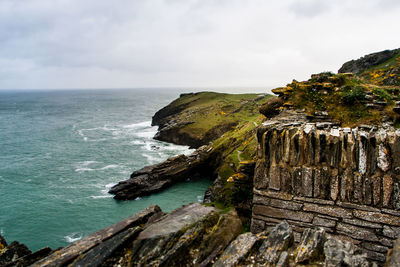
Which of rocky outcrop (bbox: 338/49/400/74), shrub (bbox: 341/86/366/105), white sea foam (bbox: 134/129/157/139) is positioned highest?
rocky outcrop (bbox: 338/49/400/74)

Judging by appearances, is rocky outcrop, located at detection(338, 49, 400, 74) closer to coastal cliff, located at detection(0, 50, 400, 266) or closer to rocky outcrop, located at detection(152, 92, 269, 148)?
coastal cliff, located at detection(0, 50, 400, 266)

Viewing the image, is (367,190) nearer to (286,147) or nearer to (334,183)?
(334,183)

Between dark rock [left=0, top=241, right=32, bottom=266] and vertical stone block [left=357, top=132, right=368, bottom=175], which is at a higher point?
vertical stone block [left=357, top=132, right=368, bottom=175]

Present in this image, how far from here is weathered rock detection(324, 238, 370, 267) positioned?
5191 millimetres

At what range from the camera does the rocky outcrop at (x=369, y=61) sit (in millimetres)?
37350

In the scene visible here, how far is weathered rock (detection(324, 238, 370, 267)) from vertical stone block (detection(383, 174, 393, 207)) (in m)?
5.39

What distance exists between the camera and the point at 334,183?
34.8ft

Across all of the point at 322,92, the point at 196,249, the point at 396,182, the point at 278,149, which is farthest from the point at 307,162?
the point at 322,92

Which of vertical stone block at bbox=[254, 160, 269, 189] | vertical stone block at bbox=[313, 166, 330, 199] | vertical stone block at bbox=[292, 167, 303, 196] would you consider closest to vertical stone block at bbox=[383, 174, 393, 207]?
vertical stone block at bbox=[313, 166, 330, 199]

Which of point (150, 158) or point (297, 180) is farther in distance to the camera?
point (150, 158)

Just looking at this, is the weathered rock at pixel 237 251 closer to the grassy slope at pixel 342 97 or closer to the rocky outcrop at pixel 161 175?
the grassy slope at pixel 342 97

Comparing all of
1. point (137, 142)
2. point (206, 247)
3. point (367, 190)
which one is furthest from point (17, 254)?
point (137, 142)

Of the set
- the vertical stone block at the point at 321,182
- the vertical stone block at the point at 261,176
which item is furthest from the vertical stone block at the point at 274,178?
the vertical stone block at the point at 321,182

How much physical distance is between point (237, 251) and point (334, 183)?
6.65 meters
